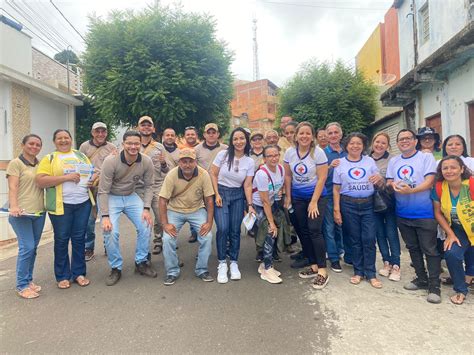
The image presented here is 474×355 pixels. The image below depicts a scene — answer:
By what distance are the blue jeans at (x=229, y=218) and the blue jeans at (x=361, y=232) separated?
1302 mm

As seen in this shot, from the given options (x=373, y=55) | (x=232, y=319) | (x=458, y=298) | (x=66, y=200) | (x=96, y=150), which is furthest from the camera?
(x=373, y=55)

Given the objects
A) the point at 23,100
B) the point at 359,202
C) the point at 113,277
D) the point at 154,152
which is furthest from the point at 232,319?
the point at 23,100

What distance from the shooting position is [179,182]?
4023 mm

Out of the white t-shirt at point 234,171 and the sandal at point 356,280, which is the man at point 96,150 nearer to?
the white t-shirt at point 234,171

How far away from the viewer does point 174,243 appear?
402 cm

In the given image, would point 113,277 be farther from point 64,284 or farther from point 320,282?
point 320,282

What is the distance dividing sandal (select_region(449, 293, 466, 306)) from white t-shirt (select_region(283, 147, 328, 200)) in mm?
1717

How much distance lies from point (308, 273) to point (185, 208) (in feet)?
5.81

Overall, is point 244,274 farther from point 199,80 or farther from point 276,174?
point 199,80

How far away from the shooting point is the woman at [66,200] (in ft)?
12.4

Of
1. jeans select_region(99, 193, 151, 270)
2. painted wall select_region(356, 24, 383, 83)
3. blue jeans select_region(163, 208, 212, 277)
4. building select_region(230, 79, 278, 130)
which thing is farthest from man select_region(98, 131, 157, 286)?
building select_region(230, 79, 278, 130)

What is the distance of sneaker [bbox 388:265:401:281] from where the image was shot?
3.98m

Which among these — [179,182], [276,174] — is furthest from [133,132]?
[276,174]

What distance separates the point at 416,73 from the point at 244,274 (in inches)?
291
